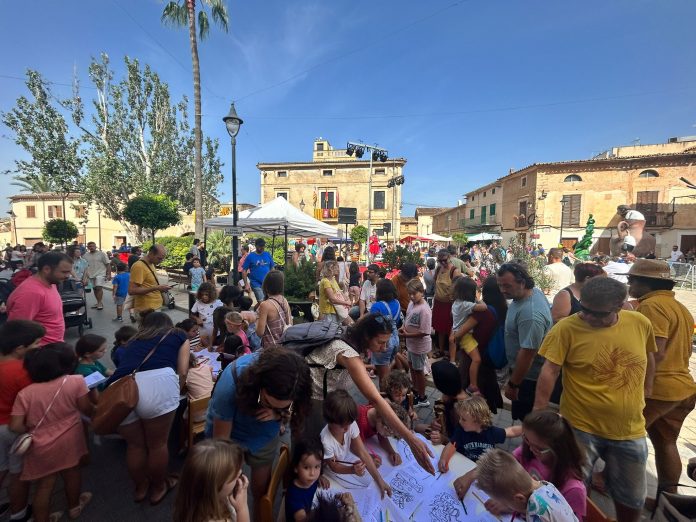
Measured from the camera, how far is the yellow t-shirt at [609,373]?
1720 millimetres

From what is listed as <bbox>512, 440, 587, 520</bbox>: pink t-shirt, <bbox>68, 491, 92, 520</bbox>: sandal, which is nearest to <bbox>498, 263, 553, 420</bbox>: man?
<bbox>512, 440, 587, 520</bbox>: pink t-shirt

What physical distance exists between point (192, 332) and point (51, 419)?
5.77 feet

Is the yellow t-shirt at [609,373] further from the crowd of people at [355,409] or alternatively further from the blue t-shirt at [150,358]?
the blue t-shirt at [150,358]

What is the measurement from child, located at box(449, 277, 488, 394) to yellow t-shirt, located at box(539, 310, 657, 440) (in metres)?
1.13

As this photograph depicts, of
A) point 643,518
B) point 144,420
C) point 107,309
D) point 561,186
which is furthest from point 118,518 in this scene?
point 561,186

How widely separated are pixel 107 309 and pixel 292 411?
940 centimetres

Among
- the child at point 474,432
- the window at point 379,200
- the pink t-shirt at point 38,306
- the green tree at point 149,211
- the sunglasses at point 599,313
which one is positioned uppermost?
the window at point 379,200

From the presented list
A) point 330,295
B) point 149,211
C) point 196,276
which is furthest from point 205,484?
point 149,211

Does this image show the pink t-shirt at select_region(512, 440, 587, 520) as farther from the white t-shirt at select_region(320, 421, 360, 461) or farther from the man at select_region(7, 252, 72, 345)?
the man at select_region(7, 252, 72, 345)

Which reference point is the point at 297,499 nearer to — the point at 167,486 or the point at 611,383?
the point at 167,486

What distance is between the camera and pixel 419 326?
Answer: 3.54m

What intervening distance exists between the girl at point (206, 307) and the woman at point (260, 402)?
8.87 ft

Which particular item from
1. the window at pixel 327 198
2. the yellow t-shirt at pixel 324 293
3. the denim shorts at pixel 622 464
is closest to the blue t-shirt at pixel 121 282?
the yellow t-shirt at pixel 324 293

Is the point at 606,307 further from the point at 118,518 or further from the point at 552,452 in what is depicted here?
the point at 118,518
